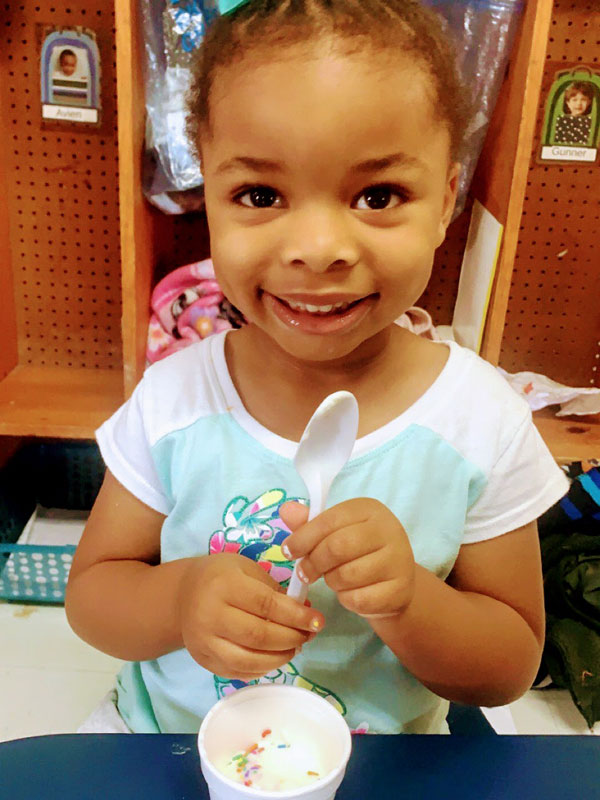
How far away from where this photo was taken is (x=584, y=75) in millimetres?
1559

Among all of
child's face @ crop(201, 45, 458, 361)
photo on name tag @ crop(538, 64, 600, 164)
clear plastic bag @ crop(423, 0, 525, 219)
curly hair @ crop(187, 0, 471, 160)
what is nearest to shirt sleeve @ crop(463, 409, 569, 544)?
child's face @ crop(201, 45, 458, 361)

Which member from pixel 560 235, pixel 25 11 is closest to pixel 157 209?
pixel 25 11

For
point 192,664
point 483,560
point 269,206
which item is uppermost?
point 269,206

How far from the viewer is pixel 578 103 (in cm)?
158

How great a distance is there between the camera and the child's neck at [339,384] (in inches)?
32.2

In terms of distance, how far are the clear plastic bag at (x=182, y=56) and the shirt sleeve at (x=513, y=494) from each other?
0.80 metres

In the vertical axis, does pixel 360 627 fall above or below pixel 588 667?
above

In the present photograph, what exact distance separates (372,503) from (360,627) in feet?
0.87

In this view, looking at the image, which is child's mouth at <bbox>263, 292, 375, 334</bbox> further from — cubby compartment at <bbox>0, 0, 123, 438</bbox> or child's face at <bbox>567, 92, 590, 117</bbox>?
child's face at <bbox>567, 92, 590, 117</bbox>

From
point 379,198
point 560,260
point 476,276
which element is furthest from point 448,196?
point 560,260

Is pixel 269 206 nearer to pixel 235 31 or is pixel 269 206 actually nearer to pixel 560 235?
pixel 235 31

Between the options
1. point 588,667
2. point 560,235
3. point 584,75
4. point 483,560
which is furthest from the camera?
point 560,235

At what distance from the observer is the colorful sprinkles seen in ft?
1.68

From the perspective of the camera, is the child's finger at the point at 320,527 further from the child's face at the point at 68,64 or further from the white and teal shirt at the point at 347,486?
the child's face at the point at 68,64
